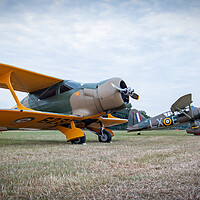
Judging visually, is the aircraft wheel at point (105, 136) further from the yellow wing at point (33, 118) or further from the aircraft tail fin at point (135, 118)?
the aircraft tail fin at point (135, 118)

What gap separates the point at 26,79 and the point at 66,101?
5.02ft

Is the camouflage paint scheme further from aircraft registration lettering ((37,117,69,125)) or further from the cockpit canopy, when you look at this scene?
aircraft registration lettering ((37,117,69,125))

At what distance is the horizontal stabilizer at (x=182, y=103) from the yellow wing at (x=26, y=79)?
9.12 metres

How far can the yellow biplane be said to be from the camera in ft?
20.4

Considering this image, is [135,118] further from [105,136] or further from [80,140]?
[80,140]

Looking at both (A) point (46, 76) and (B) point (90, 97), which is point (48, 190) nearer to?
(B) point (90, 97)

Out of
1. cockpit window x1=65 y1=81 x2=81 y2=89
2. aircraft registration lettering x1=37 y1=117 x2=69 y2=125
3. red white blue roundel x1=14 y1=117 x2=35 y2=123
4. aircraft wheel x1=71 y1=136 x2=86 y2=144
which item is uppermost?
cockpit window x1=65 y1=81 x2=81 y2=89

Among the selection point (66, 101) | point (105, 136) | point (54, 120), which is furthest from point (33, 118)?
point (105, 136)

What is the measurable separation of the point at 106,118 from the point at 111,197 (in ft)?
23.9

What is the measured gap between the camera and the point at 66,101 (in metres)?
7.11

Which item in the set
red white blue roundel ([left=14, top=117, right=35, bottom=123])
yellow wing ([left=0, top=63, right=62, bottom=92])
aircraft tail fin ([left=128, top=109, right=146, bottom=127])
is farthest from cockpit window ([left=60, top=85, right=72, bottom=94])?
aircraft tail fin ([left=128, top=109, right=146, bottom=127])

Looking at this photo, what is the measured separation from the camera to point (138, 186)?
174cm

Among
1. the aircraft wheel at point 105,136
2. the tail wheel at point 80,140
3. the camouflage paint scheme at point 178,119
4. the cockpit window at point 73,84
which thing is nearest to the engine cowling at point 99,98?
the cockpit window at point 73,84

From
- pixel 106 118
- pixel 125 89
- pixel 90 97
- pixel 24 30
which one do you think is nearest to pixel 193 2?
pixel 125 89
